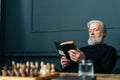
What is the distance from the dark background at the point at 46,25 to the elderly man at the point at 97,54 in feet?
0.84

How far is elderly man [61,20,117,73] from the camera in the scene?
2805mm

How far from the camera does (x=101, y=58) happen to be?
3.02 m

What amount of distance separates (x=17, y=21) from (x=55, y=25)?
51 cm

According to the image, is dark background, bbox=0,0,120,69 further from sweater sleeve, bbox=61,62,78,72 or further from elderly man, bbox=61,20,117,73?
sweater sleeve, bbox=61,62,78,72

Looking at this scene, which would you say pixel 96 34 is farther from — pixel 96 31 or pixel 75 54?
pixel 75 54

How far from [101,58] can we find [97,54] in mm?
67

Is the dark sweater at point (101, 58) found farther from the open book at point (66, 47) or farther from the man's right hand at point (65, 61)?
the open book at point (66, 47)

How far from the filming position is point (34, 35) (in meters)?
3.70

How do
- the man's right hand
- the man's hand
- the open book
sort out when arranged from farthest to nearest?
the man's right hand, the man's hand, the open book

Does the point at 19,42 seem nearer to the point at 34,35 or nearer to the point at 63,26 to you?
the point at 34,35

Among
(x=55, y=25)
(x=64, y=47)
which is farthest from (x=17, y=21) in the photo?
(x=64, y=47)

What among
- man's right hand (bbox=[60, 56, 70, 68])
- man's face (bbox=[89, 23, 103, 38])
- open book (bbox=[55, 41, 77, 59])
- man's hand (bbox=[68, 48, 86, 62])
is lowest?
man's right hand (bbox=[60, 56, 70, 68])

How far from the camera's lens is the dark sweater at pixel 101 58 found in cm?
283

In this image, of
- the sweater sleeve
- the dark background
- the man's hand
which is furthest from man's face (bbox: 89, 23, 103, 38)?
the man's hand
